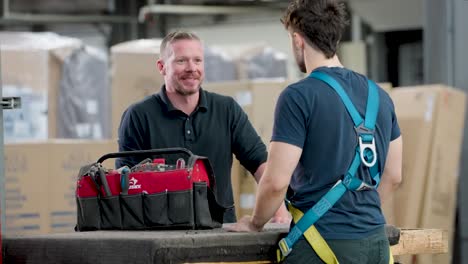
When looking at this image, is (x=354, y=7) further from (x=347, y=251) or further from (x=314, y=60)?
(x=347, y=251)

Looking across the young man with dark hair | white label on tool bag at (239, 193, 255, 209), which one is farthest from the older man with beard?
white label on tool bag at (239, 193, 255, 209)

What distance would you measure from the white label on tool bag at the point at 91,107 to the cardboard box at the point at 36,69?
22.0 inches

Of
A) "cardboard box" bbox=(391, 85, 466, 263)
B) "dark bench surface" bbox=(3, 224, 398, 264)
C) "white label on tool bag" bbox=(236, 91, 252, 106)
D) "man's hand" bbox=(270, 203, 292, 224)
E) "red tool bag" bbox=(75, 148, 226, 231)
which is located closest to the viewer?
"dark bench surface" bbox=(3, 224, 398, 264)

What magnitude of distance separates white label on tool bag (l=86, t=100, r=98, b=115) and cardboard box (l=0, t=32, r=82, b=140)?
0.56 metres

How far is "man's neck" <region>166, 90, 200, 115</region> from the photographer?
3.91 meters

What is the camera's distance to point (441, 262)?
6.43 meters

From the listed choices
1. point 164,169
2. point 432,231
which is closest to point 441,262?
point 432,231

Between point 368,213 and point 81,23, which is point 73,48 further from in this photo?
point 81,23

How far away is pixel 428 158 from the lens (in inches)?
252

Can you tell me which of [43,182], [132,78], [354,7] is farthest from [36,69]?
[354,7]

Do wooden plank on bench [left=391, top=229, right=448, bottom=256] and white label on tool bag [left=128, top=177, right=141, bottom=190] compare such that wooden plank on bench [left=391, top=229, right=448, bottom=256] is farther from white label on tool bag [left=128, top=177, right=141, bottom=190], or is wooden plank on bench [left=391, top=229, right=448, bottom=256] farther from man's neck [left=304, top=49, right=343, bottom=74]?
white label on tool bag [left=128, top=177, right=141, bottom=190]

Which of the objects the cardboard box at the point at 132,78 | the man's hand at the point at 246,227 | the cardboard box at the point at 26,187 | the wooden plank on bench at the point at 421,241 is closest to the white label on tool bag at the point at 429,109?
the cardboard box at the point at 132,78

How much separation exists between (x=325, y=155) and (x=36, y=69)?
4.03m

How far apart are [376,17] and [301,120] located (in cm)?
775
